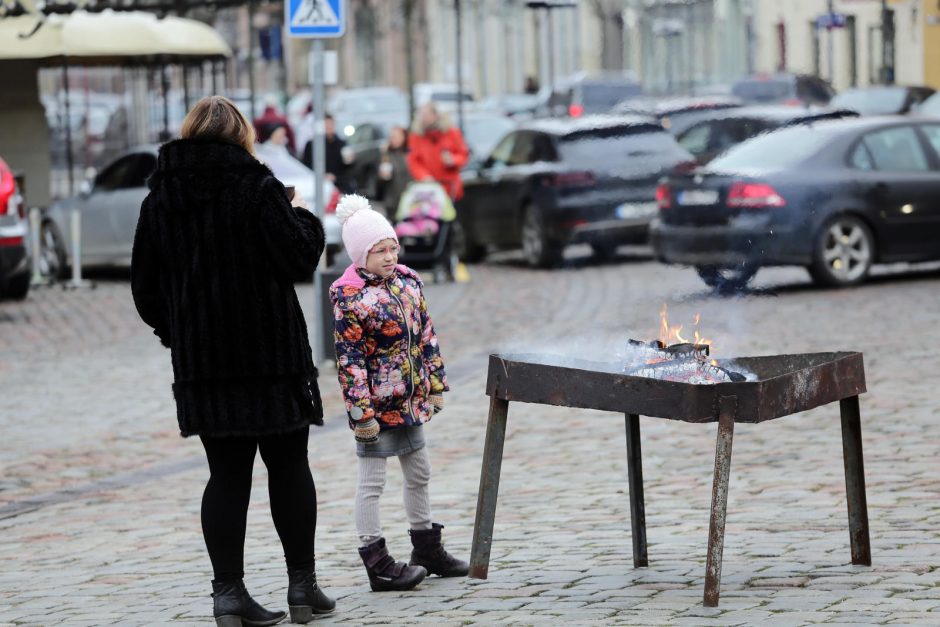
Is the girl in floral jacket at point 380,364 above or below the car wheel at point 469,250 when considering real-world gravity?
above

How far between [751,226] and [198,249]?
33.6 feet

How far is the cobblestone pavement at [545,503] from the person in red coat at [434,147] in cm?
599

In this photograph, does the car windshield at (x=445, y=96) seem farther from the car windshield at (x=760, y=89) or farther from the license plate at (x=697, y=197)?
the license plate at (x=697, y=197)

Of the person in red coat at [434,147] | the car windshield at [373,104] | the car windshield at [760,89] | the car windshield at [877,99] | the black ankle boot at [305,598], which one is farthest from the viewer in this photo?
the car windshield at [373,104]

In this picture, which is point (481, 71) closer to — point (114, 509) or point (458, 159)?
point (458, 159)

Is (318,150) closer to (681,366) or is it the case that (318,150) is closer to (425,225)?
(425,225)

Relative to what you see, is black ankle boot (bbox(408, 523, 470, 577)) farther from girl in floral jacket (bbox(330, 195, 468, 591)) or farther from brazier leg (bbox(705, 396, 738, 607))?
brazier leg (bbox(705, 396, 738, 607))

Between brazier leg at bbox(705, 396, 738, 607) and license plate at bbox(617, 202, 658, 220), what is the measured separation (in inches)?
571

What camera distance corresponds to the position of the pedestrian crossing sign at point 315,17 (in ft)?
45.0

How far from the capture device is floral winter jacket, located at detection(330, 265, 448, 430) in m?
6.56

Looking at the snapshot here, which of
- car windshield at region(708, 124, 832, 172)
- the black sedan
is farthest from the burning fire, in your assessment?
car windshield at region(708, 124, 832, 172)

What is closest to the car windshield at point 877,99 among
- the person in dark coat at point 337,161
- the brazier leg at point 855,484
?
the person in dark coat at point 337,161

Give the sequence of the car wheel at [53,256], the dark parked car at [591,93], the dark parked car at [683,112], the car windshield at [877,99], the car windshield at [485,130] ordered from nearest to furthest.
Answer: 1. the car wheel at [53,256]
2. the dark parked car at [683,112]
3. the car windshield at [485,130]
4. the car windshield at [877,99]
5. the dark parked car at [591,93]

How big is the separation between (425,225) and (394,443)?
13.3 m
